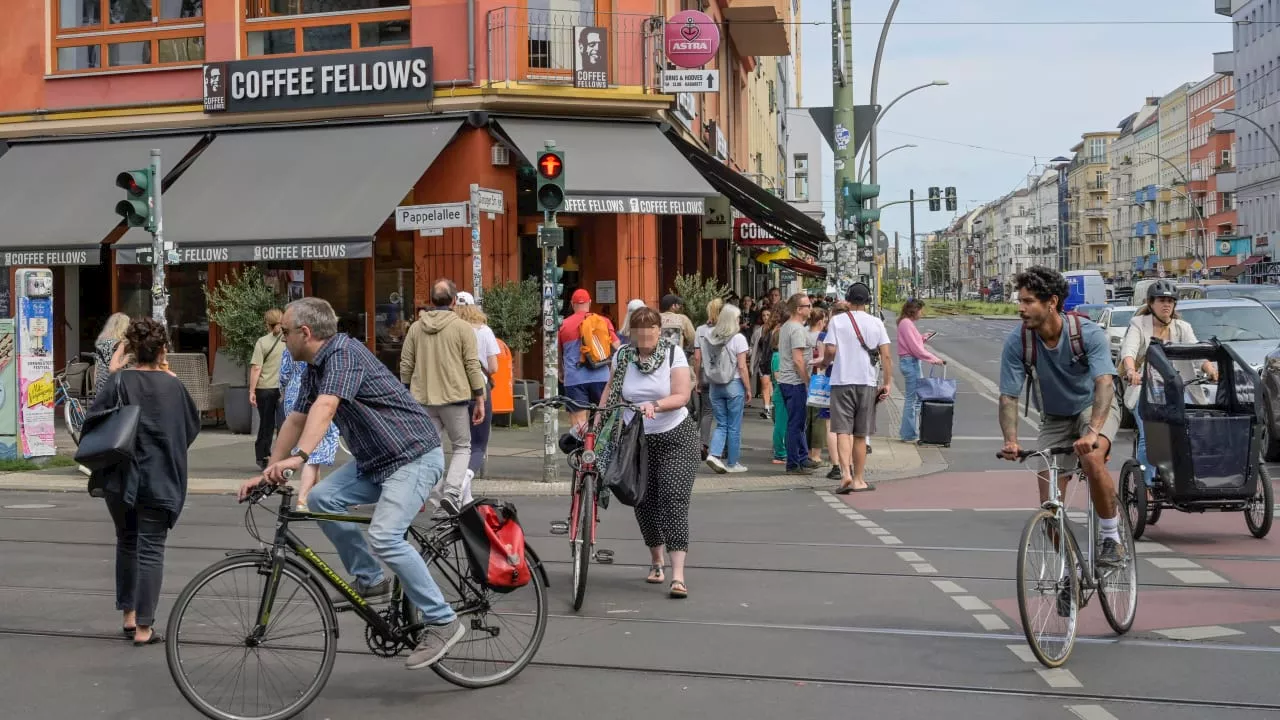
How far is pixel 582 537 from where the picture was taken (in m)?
7.86

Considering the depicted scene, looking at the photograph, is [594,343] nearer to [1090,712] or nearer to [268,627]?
[268,627]

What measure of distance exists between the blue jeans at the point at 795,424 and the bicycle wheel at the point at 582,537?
6.86 m

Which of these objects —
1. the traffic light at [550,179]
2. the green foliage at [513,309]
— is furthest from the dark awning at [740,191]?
the traffic light at [550,179]

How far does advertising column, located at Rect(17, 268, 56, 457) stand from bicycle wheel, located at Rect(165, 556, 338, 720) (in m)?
11.5

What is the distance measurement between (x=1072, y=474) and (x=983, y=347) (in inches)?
1562

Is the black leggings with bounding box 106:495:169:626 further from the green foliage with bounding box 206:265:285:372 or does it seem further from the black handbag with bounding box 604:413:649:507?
the green foliage with bounding box 206:265:285:372

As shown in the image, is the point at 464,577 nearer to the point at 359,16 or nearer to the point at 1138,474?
the point at 1138,474

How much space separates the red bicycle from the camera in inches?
309

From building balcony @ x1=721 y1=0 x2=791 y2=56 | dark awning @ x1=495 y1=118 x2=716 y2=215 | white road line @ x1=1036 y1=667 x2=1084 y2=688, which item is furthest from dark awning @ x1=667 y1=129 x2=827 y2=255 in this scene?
white road line @ x1=1036 y1=667 x2=1084 y2=688

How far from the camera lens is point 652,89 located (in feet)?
68.9

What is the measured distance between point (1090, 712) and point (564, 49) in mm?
16529

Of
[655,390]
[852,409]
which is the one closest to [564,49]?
[852,409]

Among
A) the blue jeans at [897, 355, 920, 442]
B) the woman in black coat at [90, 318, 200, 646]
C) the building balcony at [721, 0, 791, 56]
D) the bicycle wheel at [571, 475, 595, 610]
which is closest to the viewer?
the woman in black coat at [90, 318, 200, 646]

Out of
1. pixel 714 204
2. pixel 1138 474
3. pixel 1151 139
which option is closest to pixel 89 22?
pixel 714 204
